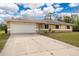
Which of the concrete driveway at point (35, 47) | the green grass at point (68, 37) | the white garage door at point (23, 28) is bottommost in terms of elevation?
the concrete driveway at point (35, 47)

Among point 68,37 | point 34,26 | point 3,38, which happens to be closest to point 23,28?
point 34,26

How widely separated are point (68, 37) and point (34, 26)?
824 millimetres

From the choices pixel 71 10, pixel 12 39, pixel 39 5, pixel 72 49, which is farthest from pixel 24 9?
pixel 72 49

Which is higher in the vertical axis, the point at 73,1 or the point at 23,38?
the point at 73,1

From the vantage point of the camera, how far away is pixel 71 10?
5074 millimetres

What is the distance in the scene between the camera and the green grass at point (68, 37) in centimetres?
502

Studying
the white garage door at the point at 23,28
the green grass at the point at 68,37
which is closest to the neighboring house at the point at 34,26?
the white garage door at the point at 23,28

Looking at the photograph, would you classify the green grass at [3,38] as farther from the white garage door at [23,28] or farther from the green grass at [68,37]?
the green grass at [68,37]

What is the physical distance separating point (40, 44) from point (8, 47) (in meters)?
0.71

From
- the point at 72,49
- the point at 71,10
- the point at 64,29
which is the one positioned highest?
the point at 71,10

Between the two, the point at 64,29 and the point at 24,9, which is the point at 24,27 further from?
the point at 64,29

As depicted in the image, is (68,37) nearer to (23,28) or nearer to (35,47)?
(35,47)

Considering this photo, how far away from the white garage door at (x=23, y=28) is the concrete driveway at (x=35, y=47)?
0.13 metres

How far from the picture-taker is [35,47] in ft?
16.5
